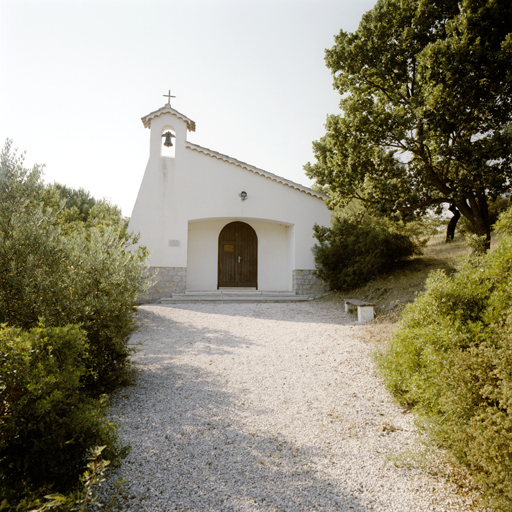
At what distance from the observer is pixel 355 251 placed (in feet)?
35.3

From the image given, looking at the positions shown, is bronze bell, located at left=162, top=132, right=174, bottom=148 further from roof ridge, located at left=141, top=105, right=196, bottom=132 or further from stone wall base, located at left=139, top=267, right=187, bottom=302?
stone wall base, located at left=139, top=267, right=187, bottom=302

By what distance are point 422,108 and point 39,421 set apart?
952 centimetres

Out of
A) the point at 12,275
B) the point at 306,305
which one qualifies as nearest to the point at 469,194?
the point at 306,305

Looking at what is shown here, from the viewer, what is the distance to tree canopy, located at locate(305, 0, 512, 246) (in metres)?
7.82

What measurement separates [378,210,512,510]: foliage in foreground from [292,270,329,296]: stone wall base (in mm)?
8028

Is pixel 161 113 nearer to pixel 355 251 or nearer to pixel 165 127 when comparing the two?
pixel 165 127

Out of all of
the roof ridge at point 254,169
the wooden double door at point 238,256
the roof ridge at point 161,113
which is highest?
the roof ridge at point 161,113

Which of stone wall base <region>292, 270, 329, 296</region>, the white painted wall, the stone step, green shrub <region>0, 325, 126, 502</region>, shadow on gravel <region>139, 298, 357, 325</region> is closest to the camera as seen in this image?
green shrub <region>0, 325, 126, 502</region>

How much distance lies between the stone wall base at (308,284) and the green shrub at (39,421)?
10352mm

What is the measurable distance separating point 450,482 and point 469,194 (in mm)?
8973

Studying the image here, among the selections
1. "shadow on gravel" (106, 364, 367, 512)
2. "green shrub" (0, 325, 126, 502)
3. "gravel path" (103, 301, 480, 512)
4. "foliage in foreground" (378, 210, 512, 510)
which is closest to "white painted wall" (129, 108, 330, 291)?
"gravel path" (103, 301, 480, 512)

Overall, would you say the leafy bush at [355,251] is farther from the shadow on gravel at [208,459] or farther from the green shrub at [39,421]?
the green shrub at [39,421]

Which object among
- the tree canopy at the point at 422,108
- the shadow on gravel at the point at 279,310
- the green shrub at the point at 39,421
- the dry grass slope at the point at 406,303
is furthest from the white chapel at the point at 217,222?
the green shrub at the point at 39,421

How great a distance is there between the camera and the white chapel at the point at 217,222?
1144 cm
